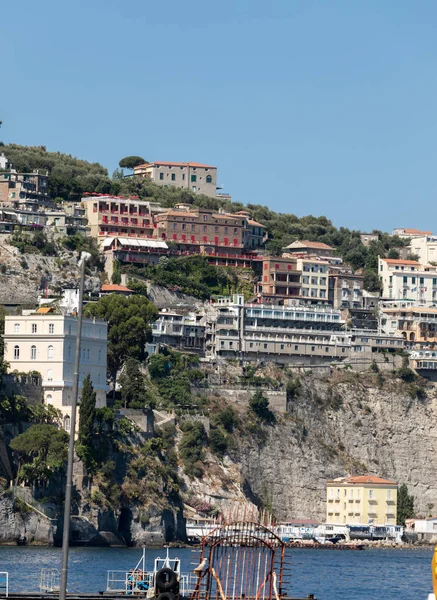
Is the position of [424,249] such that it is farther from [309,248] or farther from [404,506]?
[404,506]

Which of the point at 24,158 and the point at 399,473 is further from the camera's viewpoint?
the point at 24,158

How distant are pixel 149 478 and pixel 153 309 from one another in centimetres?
2034

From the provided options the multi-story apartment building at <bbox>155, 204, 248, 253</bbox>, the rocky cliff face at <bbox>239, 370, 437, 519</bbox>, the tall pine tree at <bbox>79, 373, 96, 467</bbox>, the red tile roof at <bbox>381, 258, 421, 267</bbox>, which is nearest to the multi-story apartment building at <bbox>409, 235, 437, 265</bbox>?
the red tile roof at <bbox>381, 258, 421, 267</bbox>

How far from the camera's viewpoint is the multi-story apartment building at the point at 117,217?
156 meters

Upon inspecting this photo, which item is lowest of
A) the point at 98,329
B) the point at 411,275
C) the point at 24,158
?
the point at 98,329

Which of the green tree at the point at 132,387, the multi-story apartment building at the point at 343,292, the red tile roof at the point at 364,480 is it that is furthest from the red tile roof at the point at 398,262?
the green tree at the point at 132,387

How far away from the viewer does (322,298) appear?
16088 centimetres

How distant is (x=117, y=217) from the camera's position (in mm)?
158125

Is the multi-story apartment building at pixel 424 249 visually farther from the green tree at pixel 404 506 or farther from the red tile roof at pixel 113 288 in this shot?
the red tile roof at pixel 113 288

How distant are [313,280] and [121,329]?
3712cm

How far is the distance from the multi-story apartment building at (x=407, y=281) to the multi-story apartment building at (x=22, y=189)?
32456 millimetres

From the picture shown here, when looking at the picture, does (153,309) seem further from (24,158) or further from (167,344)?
(24,158)

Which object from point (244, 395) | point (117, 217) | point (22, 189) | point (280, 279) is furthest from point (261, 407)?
point (22, 189)

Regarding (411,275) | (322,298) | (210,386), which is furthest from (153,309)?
(411,275)
